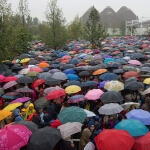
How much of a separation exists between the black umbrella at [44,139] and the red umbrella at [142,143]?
1.45 meters

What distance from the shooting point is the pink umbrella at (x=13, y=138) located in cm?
409

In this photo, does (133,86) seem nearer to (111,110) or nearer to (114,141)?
(111,110)

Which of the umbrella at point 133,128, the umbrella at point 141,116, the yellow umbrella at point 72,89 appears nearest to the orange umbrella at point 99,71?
the yellow umbrella at point 72,89

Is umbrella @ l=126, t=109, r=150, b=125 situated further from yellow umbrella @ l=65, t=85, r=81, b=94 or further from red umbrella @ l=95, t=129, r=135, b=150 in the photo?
yellow umbrella @ l=65, t=85, r=81, b=94

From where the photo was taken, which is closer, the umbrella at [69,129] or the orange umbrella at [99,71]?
the umbrella at [69,129]

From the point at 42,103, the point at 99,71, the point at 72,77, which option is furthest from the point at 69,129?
the point at 99,71

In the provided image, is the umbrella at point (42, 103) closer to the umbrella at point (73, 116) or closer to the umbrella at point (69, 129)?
the umbrella at point (73, 116)

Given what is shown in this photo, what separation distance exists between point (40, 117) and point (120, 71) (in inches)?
191

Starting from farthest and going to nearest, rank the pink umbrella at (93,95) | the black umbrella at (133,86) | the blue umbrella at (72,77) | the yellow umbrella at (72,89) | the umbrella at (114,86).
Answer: the blue umbrella at (72,77) < the yellow umbrella at (72,89) < the umbrella at (114,86) < the black umbrella at (133,86) < the pink umbrella at (93,95)

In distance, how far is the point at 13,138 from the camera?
4184mm

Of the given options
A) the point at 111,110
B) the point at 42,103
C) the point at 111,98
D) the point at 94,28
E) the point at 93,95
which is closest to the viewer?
the point at 111,110

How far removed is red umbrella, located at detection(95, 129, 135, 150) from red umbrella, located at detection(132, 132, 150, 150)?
209 millimetres

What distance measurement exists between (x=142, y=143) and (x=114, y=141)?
578 millimetres

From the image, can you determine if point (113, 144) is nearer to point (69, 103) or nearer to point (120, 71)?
point (69, 103)
